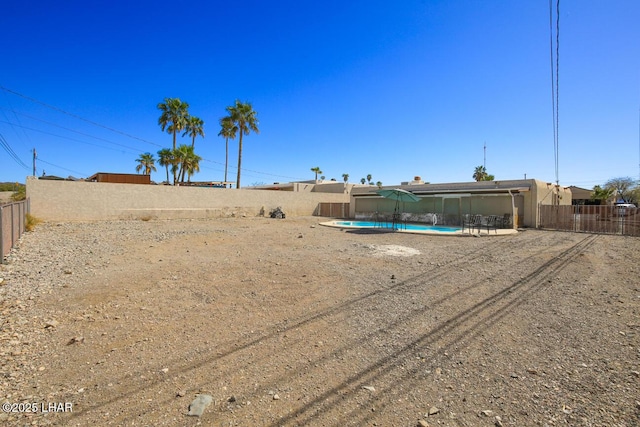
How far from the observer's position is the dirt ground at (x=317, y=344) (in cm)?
253

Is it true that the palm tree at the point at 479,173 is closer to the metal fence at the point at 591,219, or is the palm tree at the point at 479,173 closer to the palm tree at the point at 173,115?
the metal fence at the point at 591,219

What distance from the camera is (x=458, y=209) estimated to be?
68.7 ft

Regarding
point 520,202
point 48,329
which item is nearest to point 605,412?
point 48,329

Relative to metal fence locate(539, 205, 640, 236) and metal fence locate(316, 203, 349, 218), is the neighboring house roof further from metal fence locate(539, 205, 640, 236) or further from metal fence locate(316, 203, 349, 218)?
metal fence locate(316, 203, 349, 218)

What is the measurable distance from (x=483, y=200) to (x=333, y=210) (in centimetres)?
1422

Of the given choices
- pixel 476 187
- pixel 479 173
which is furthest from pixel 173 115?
pixel 479 173

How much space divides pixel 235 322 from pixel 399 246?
8491 millimetres

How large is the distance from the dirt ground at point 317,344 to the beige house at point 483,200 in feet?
39.6

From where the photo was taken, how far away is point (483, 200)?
1972cm

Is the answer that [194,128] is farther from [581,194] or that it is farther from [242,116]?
[581,194]

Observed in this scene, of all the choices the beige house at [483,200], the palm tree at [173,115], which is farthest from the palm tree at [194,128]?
the beige house at [483,200]

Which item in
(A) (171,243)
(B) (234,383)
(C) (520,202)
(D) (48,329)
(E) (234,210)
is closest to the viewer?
(B) (234,383)

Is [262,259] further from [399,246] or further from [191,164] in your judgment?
[191,164]

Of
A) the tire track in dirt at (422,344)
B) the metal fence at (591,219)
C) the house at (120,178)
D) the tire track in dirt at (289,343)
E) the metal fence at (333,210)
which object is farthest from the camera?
the metal fence at (333,210)
